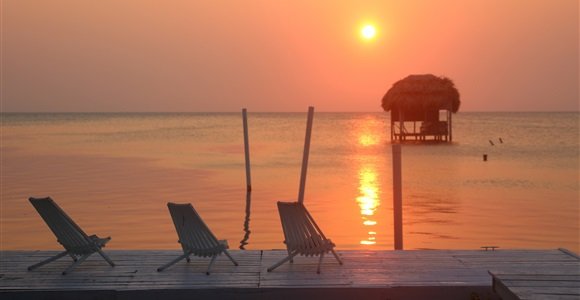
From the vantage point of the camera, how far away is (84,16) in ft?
142

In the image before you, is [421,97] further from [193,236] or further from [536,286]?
[536,286]

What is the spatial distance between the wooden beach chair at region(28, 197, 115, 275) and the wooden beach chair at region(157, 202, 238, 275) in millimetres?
625

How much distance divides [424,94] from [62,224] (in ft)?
102

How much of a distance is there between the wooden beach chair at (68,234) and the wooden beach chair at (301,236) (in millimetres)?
1575

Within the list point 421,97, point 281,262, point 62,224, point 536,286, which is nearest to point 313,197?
point 281,262

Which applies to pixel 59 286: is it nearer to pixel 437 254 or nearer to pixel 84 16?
pixel 437 254

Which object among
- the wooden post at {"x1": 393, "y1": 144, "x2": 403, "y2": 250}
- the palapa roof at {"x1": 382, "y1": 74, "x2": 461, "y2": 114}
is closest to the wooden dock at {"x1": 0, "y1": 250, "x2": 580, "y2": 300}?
the wooden post at {"x1": 393, "y1": 144, "x2": 403, "y2": 250}

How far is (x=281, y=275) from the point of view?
292 inches

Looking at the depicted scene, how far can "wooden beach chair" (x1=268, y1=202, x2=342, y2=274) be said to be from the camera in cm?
743

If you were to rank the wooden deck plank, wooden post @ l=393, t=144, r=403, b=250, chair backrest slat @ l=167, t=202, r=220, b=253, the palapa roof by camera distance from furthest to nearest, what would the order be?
the palapa roof
wooden post @ l=393, t=144, r=403, b=250
chair backrest slat @ l=167, t=202, r=220, b=253
the wooden deck plank

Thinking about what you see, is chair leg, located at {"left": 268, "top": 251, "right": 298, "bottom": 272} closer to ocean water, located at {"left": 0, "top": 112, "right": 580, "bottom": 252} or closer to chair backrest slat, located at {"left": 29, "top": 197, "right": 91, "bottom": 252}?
chair backrest slat, located at {"left": 29, "top": 197, "right": 91, "bottom": 252}

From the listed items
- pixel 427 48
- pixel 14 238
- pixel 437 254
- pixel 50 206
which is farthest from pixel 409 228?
pixel 427 48

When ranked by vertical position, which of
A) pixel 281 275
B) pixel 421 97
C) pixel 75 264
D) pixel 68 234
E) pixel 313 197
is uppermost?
pixel 421 97

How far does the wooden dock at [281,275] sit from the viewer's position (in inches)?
272
